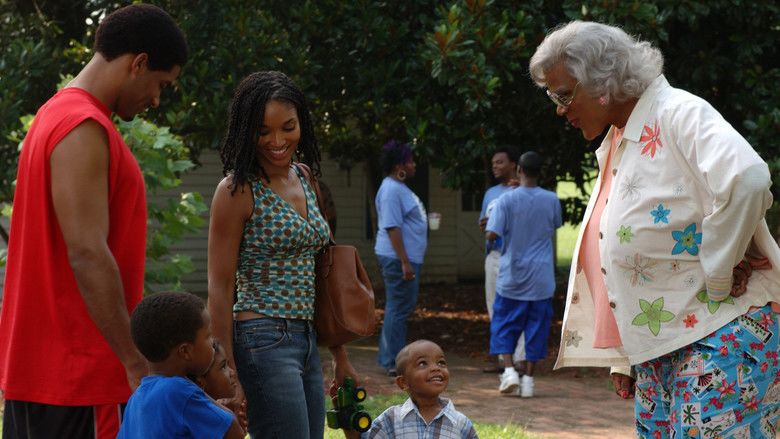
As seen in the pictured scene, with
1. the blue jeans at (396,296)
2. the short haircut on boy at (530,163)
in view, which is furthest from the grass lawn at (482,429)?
the short haircut on boy at (530,163)

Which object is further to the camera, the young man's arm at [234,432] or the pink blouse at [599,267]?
the pink blouse at [599,267]

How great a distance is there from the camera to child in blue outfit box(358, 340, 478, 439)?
481 cm

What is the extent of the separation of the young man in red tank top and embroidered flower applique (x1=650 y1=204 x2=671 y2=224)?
1.58m

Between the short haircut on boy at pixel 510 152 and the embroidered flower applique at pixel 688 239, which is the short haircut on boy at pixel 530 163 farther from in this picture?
the embroidered flower applique at pixel 688 239

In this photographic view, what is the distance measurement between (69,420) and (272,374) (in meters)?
0.73

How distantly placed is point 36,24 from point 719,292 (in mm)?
10514

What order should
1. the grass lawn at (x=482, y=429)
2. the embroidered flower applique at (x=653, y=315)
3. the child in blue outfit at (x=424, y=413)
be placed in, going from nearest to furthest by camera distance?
1. the embroidered flower applique at (x=653, y=315)
2. the child in blue outfit at (x=424, y=413)
3. the grass lawn at (x=482, y=429)

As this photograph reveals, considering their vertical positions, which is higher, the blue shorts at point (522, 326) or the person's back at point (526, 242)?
the person's back at point (526, 242)

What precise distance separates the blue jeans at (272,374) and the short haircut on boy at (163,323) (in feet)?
1.56

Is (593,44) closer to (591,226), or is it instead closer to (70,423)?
(591,226)

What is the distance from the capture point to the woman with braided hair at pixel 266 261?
12.5 feet

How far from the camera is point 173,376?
334 centimetres

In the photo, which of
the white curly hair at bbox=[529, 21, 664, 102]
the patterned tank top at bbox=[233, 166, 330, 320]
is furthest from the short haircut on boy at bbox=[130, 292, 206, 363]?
the white curly hair at bbox=[529, 21, 664, 102]

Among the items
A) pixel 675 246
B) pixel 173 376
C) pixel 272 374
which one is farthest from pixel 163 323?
pixel 675 246
